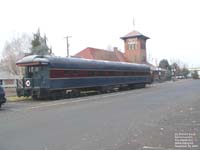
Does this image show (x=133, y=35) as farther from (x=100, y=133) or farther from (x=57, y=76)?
(x=100, y=133)

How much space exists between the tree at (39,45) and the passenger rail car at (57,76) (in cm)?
2433

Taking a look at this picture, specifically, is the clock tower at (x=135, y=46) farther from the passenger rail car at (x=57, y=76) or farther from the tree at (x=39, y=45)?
the passenger rail car at (x=57, y=76)

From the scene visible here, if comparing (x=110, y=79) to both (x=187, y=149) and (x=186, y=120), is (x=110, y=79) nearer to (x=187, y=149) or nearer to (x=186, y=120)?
(x=186, y=120)

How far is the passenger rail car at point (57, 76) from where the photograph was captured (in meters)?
29.5

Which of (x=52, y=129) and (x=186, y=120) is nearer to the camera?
(x=52, y=129)

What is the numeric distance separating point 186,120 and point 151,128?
2.45m

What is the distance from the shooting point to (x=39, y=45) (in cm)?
6606

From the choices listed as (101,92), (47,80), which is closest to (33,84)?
(47,80)

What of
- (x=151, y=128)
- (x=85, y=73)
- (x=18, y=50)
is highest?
(x=18, y=50)


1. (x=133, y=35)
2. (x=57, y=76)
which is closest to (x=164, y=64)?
(x=133, y=35)

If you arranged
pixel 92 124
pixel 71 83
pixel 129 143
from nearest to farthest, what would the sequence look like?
1. pixel 129 143
2. pixel 92 124
3. pixel 71 83

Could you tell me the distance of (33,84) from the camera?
98.2 feet

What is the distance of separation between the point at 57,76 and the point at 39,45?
3684 cm

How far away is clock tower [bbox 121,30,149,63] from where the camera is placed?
111750 mm
